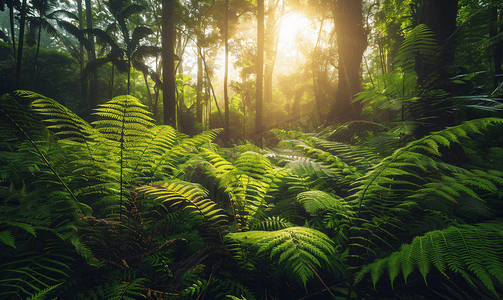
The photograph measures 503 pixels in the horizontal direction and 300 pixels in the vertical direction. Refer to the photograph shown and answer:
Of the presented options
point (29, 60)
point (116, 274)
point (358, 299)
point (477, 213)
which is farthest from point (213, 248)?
point (29, 60)

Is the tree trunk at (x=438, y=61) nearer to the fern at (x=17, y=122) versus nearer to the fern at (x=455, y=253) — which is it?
the fern at (x=455, y=253)

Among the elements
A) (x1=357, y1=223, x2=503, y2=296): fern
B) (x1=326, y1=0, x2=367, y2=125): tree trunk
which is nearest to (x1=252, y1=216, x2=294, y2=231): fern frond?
(x1=357, y1=223, x2=503, y2=296): fern

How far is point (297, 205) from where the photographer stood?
1.55 metres

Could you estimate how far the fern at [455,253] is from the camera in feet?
2.16

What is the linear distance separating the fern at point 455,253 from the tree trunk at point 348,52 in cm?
427

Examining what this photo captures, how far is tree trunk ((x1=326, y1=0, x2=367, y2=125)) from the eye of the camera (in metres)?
4.73

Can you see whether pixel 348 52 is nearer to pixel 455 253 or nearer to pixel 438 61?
pixel 438 61

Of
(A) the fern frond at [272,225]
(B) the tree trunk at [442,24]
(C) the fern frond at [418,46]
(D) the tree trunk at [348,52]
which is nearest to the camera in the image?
(A) the fern frond at [272,225]

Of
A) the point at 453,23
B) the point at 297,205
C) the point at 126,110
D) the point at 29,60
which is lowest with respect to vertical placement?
the point at 297,205

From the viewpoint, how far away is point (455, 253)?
0.71 meters

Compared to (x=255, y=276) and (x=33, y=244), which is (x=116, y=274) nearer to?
(x=33, y=244)

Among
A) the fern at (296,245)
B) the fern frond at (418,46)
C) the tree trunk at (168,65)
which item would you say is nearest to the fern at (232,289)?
the fern at (296,245)

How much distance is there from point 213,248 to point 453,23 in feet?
10.6

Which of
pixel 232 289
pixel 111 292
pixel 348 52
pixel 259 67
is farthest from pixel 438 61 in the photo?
pixel 259 67
